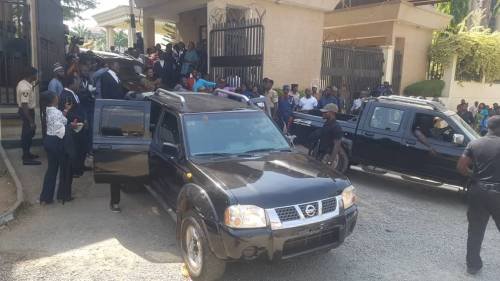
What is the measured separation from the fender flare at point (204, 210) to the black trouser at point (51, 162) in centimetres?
267

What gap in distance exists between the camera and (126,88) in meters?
11.4

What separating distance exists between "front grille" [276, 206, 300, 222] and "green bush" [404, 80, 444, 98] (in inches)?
606

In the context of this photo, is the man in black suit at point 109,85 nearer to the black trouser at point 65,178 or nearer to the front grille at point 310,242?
the black trouser at point 65,178

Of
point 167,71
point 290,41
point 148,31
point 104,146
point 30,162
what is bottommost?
point 30,162

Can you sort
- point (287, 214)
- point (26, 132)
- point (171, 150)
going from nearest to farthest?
point (287, 214)
point (171, 150)
point (26, 132)

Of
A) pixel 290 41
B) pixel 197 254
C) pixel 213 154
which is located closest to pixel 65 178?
pixel 213 154

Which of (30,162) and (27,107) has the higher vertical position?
(27,107)

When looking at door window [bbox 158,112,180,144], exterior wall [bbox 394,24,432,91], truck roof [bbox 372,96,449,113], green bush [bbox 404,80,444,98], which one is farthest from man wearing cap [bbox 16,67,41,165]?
green bush [bbox 404,80,444,98]

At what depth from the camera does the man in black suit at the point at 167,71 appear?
40.2 feet

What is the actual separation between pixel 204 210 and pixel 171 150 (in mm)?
1153

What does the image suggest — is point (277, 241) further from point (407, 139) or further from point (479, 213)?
point (407, 139)

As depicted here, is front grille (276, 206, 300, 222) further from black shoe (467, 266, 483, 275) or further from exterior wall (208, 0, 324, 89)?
exterior wall (208, 0, 324, 89)

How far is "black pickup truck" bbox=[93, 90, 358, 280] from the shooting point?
3.75 meters

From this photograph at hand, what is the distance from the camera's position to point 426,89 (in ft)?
57.7
